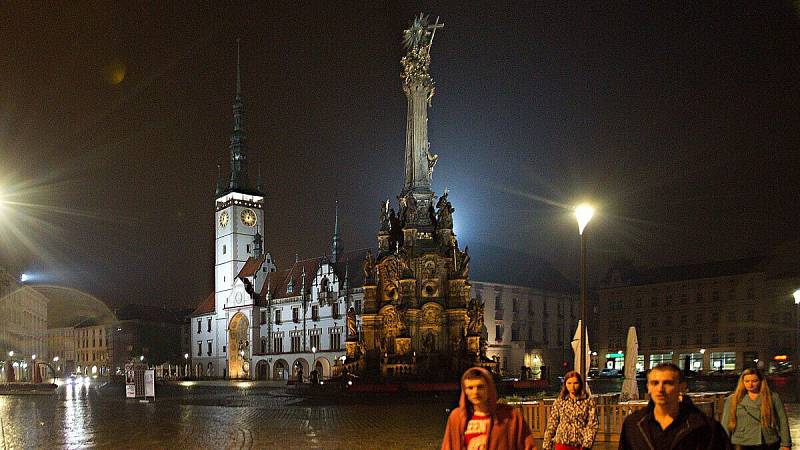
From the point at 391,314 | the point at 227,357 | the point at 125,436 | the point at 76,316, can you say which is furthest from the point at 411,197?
the point at 76,316

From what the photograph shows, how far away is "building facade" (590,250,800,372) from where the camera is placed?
72.1 metres

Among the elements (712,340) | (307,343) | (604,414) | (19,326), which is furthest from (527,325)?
(604,414)

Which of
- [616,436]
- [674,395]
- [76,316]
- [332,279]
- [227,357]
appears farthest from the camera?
[76,316]

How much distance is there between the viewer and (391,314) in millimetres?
40344

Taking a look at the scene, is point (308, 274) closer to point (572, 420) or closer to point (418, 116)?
point (418, 116)

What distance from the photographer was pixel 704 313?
78.6m

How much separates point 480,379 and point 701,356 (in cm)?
7825

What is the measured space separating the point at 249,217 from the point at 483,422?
338 feet

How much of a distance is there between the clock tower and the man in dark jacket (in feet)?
325

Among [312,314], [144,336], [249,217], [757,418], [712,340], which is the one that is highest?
[249,217]

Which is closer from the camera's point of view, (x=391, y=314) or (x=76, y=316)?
(x=391, y=314)

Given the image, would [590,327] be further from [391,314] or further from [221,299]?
[391,314]

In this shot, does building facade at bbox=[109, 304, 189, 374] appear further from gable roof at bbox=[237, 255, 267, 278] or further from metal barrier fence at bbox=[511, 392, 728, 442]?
metal barrier fence at bbox=[511, 392, 728, 442]

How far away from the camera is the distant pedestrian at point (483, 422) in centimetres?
568
